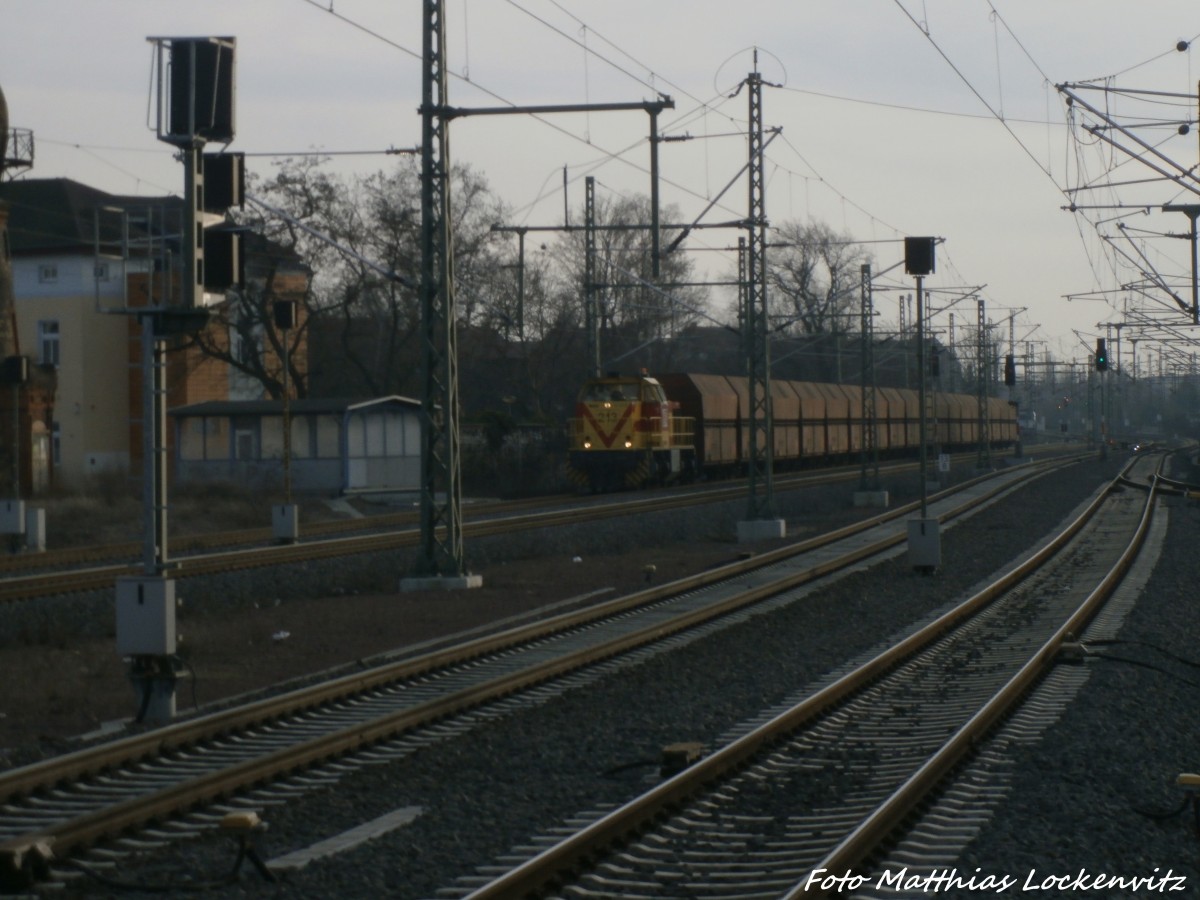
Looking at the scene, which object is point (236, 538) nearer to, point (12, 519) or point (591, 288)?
point (12, 519)

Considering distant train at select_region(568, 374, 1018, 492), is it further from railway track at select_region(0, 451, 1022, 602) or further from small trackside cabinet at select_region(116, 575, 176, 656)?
small trackside cabinet at select_region(116, 575, 176, 656)

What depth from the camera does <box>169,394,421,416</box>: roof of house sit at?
41156mm

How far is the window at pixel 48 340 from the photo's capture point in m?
56.2

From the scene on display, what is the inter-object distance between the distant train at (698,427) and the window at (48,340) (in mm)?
25245

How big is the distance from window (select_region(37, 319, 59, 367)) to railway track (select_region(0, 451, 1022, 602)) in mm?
26353

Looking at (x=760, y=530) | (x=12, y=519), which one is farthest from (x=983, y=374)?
(x=12, y=519)

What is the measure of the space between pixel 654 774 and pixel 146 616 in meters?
4.09

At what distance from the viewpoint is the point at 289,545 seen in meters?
24.9

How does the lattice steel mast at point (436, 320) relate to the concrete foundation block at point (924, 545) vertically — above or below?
above

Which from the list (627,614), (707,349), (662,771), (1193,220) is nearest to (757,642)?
(627,614)

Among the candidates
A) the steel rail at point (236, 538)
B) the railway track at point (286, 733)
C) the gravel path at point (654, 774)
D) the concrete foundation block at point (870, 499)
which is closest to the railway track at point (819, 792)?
the gravel path at point (654, 774)

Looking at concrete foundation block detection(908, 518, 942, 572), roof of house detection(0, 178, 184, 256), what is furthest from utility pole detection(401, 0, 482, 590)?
roof of house detection(0, 178, 184, 256)

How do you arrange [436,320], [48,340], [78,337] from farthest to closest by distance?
1. [48,340]
2. [78,337]
3. [436,320]

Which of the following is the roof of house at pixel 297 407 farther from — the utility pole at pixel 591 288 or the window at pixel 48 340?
the window at pixel 48 340
